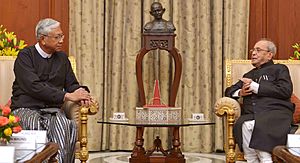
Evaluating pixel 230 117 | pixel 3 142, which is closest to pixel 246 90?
pixel 230 117

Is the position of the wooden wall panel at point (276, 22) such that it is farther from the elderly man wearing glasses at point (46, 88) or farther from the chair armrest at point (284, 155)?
the chair armrest at point (284, 155)

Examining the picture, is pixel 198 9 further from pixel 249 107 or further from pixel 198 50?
pixel 249 107

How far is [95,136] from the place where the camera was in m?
6.75

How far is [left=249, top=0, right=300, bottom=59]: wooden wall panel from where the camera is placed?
6773 mm

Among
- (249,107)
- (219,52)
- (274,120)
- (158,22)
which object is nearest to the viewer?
(274,120)

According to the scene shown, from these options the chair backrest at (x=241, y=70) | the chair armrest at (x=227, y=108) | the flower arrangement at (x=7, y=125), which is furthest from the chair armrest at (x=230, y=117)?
the flower arrangement at (x=7, y=125)

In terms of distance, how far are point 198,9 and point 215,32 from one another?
1.00ft

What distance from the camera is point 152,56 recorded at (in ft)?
22.2

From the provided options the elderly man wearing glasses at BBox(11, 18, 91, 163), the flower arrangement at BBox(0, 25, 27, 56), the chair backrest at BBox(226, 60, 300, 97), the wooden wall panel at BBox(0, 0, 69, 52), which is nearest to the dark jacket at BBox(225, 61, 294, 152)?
the chair backrest at BBox(226, 60, 300, 97)

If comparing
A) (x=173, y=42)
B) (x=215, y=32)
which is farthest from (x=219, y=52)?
(x=173, y=42)

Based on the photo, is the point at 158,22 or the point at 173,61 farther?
the point at 173,61

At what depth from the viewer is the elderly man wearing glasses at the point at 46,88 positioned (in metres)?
4.53

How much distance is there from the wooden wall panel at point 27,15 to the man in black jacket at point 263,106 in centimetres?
224

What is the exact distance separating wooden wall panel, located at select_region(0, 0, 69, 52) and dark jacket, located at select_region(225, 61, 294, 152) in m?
2.22
